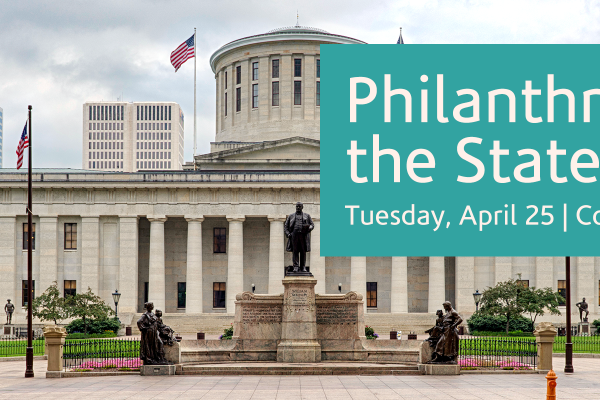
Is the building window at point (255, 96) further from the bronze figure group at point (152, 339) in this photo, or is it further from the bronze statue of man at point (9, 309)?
the bronze figure group at point (152, 339)

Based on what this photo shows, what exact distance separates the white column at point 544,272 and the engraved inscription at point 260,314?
139 feet

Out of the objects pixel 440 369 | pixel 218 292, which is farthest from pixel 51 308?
pixel 440 369

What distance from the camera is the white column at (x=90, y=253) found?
206 feet

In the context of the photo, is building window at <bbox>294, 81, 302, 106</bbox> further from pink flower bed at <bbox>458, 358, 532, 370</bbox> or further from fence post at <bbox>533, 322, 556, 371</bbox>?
fence post at <bbox>533, 322, 556, 371</bbox>

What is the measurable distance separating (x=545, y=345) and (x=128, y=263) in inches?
1690

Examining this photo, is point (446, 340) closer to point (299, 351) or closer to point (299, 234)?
point (299, 351)

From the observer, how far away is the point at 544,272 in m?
65.1

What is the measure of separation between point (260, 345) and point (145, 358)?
14.9ft

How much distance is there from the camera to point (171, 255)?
67.1 metres

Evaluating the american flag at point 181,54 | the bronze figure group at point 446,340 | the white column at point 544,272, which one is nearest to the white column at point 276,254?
the american flag at point 181,54

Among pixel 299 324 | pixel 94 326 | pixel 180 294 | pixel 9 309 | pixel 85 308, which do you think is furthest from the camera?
pixel 180 294

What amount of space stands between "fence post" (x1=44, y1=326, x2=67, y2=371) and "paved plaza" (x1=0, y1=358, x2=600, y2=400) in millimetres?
798

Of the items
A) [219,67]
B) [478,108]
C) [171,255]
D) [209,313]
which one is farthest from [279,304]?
[219,67]

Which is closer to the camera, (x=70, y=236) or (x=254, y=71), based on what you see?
(x=70, y=236)
